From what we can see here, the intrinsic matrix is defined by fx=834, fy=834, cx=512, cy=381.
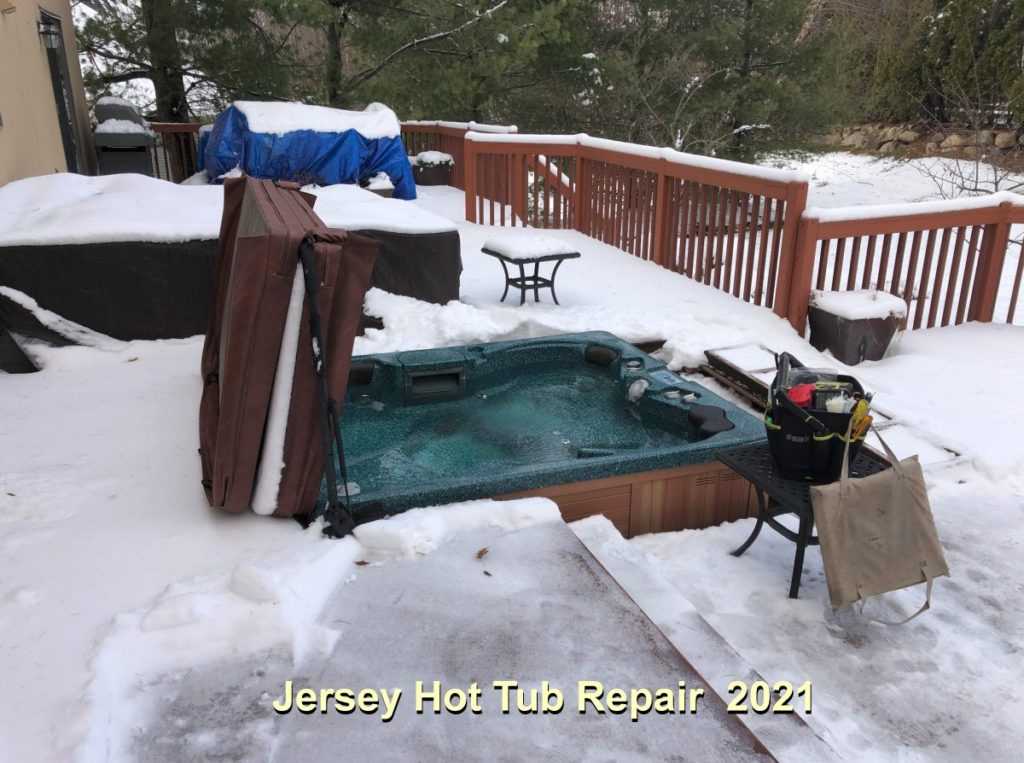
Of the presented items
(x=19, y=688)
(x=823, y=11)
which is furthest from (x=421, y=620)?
(x=823, y=11)

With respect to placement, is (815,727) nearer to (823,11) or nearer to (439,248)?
(439,248)

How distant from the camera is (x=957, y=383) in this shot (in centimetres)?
496

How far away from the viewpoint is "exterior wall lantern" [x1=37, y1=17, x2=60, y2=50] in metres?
7.65

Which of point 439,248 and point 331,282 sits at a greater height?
point 331,282

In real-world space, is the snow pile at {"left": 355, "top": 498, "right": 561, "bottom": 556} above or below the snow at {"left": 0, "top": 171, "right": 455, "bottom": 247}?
below

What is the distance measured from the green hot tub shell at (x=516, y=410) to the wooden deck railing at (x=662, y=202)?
63.0 inches

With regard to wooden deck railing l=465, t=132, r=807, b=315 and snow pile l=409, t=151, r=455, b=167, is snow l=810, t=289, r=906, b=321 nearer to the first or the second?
wooden deck railing l=465, t=132, r=807, b=315

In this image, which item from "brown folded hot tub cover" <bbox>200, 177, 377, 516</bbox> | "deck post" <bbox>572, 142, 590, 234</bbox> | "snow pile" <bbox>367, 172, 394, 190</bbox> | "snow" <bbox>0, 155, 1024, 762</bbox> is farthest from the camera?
"snow pile" <bbox>367, 172, 394, 190</bbox>

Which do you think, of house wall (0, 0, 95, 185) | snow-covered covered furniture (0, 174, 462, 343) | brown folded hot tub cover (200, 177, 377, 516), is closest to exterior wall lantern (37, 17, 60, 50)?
house wall (0, 0, 95, 185)

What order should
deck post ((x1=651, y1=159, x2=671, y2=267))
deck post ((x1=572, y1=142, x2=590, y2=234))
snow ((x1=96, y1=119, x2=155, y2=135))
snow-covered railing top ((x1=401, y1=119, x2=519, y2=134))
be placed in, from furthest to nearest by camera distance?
snow-covered railing top ((x1=401, y1=119, x2=519, y2=134)) < snow ((x1=96, y1=119, x2=155, y2=135)) < deck post ((x1=572, y1=142, x2=590, y2=234)) < deck post ((x1=651, y1=159, x2=671, y2=267))

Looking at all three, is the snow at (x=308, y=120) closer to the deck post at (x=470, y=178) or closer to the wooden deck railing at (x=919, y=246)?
the deck post at (x=470, y=178)

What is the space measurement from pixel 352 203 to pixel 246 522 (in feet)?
12.4

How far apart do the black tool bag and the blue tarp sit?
7.41 meters

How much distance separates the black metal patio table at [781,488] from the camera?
2932 mm
